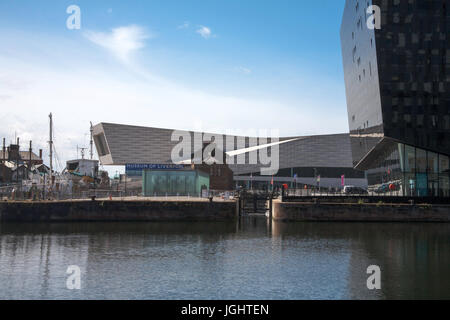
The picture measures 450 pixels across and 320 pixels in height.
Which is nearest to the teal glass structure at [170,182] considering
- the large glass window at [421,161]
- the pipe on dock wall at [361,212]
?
the pipe on dock wall at [361,212]

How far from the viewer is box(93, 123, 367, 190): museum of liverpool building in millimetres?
138000

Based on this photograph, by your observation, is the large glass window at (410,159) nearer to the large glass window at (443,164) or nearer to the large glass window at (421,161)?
the large glass window at (421,161)

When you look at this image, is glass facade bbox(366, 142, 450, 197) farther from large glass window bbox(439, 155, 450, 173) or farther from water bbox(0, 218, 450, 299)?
water bbox(0, 218, 450, 299)

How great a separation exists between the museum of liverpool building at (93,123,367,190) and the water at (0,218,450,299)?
8022 cm

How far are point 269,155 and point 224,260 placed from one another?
357 ft

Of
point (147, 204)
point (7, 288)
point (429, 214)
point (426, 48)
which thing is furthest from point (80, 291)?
point (426, 48)

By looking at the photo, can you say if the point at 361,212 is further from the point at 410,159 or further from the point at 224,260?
the point at 224,260

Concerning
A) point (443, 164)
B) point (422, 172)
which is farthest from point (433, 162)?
point (422, 172)

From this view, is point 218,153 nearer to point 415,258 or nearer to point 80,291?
point 415,258

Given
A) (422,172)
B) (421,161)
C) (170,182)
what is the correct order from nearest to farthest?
(421,161) → (422,172) → (170,182)

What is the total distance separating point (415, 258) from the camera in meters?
38.8

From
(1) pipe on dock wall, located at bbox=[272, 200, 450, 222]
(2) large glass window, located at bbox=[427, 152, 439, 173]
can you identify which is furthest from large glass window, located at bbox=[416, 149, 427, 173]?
(1) pipe on dock wall, located at bbox=[272, 200, 450, 222]

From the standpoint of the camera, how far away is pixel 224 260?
37375 millimetres

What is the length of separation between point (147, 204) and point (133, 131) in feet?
250
